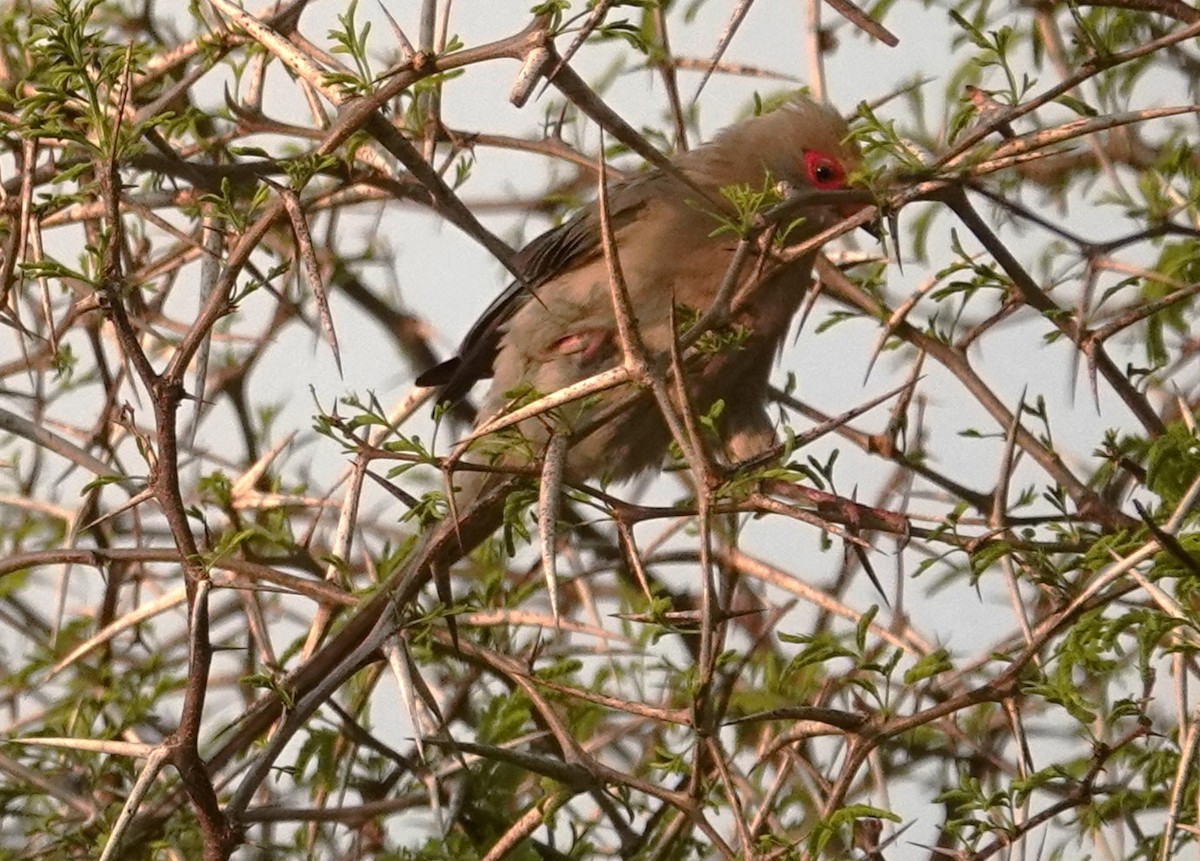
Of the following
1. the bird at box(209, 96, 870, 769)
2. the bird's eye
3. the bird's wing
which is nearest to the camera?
the bird at box(209, 96, 870, 769)

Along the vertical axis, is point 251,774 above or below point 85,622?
below

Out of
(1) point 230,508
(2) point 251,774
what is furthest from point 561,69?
(1) point 230,508

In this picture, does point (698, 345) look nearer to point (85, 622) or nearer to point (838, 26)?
point (838, 26)

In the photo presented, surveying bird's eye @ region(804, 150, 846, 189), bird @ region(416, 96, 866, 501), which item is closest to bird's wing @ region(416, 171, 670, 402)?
bird @ region(416, 96, 866, 501)

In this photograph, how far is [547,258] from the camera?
16.2ft

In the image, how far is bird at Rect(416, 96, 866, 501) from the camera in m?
4.61

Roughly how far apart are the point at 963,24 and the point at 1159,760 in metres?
1.23

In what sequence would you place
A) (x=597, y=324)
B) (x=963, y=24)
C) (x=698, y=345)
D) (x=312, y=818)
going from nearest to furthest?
(x=963, y=24) → (x=312, y=818) → (x=698, y=345) → (x=597, y=324)

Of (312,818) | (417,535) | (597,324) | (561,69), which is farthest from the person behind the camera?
(597,324)

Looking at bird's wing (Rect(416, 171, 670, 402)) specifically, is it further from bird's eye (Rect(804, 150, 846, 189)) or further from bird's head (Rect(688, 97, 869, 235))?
bird's eye (Rect(804, 150, 846, 189))

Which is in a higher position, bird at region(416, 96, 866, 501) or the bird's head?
the bird's head

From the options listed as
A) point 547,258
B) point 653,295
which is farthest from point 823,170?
point 547,258

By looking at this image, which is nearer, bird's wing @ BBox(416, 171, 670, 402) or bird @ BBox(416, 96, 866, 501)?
bird @ BBox(416, 96, 866, 501)

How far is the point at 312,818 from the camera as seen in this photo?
9.37 ft
